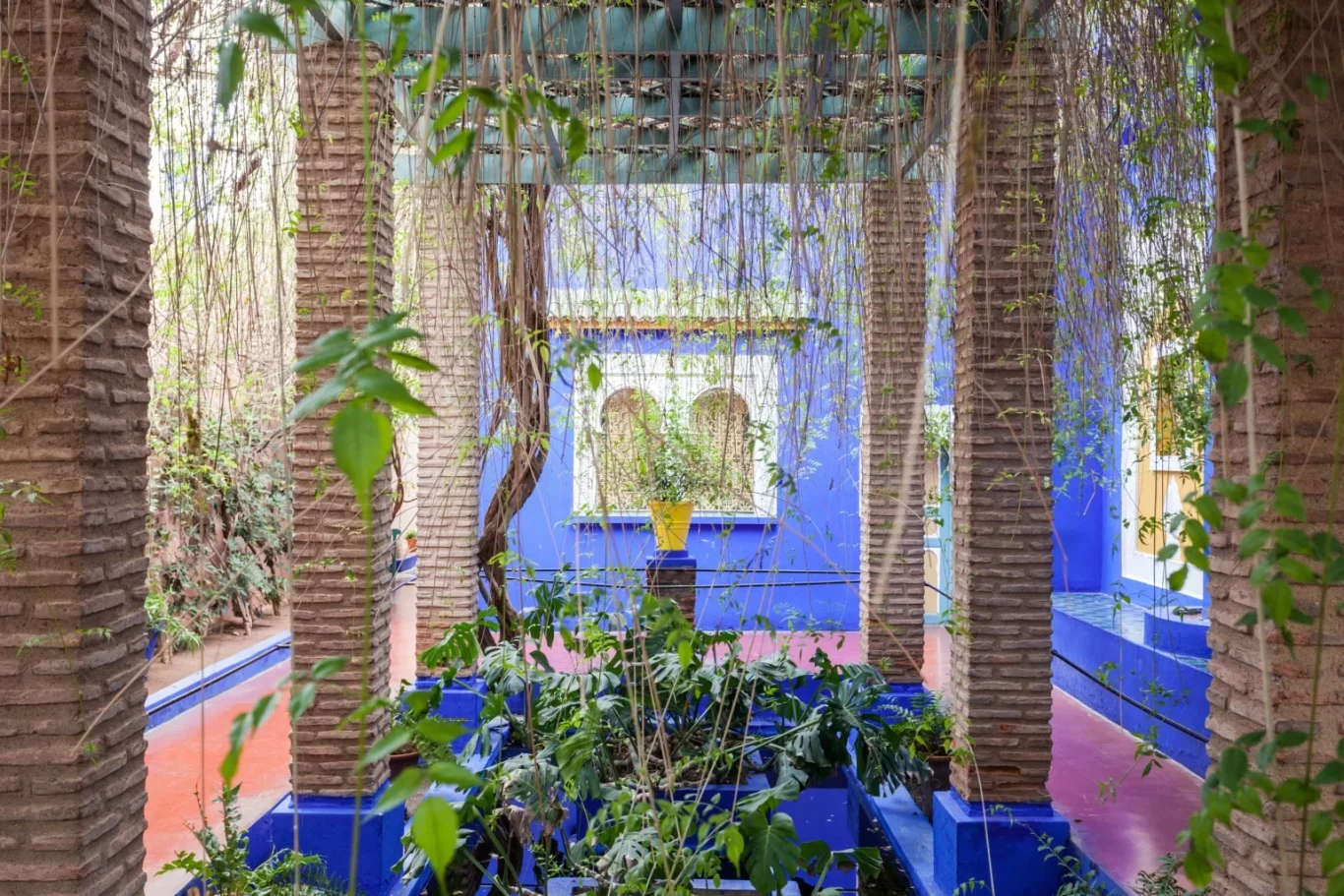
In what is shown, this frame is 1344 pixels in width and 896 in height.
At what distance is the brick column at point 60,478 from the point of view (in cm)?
216

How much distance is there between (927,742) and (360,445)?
499cm

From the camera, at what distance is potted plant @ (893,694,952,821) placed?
530 centimetres

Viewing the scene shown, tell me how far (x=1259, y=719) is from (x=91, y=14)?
2.84 metres

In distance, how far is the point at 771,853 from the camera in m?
2.90

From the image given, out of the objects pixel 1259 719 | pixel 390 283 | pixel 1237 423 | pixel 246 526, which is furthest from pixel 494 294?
pixel 246 526

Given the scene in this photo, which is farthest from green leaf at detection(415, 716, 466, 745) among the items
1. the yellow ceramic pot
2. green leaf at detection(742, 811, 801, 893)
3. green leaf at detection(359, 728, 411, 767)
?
the yellow ceramic pot

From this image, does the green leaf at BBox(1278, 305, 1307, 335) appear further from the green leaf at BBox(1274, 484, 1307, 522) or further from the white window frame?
the white window frame

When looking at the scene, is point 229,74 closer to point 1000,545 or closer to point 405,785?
point 405,785

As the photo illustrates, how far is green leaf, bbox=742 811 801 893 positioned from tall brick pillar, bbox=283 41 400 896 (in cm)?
161

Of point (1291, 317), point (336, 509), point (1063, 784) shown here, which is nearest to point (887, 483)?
point (1063, 784)

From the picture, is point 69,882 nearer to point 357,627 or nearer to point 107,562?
point 107,562

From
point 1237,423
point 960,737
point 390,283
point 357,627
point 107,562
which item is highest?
point 390,283

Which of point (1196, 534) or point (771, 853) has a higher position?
point (1196, 534)

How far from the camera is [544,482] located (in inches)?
437
